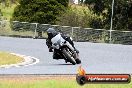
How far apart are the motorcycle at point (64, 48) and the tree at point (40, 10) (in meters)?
30.5

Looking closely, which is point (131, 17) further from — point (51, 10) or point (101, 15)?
point (51, 10)

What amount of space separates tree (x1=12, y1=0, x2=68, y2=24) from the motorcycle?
1202 inches

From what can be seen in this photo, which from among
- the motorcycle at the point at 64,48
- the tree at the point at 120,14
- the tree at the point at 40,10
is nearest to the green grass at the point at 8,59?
the motorcycle at the point at 64,48

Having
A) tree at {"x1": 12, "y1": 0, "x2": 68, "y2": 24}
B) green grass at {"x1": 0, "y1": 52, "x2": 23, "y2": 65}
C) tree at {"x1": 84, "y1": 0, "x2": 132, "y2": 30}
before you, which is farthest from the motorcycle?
tree at {"x1": 12, "y1": 0, "x2": 68, "y2": 24}

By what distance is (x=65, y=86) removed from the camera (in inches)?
410

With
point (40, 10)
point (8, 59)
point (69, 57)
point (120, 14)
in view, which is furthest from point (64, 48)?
point (40, 10)

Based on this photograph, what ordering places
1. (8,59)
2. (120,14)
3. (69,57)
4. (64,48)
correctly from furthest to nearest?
(120,14)
(8,59)
(69,57)
(64,48)

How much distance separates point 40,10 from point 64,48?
3260 cm

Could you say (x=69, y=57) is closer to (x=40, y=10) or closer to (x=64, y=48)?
(x=64, y=48)

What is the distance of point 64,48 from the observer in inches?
685

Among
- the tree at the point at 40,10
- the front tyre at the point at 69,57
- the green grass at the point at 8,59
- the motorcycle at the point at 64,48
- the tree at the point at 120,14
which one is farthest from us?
the tree at the point at 40,10

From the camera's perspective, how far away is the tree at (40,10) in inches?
1917

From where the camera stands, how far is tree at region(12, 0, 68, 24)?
160 feet

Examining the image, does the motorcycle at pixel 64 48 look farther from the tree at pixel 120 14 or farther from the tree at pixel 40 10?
the tree at pixel 40 10
